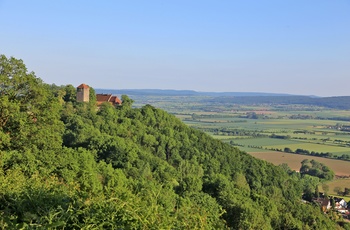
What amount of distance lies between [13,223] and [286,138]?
100639 mm

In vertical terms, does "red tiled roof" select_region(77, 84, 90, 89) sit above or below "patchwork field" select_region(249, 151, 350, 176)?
above

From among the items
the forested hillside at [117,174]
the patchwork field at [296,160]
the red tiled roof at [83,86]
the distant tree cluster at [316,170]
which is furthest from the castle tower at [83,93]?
the distant tree cluster at [316,170]

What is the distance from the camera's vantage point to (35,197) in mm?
5449

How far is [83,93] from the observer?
44688 millimetres

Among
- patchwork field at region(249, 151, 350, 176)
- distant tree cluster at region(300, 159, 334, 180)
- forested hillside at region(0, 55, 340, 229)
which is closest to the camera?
forested hillside at region(0, 55, 340, 229)

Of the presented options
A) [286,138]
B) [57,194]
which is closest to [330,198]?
[57,194]

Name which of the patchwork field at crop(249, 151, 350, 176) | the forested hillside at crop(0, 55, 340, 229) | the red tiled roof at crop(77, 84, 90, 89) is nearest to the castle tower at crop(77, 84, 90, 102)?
the red tiled roof at crop(77, 84, 90, 89)

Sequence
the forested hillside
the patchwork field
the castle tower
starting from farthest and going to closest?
1. the patchwork field
2. the castle tower
3. the forested hillside

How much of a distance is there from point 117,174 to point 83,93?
24.4m

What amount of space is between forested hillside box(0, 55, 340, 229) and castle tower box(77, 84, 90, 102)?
0.87 meters

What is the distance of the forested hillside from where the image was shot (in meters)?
4.73

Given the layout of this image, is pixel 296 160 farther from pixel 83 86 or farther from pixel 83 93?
pixel 83 86

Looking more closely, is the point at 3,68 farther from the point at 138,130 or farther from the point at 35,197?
the point at 138,130

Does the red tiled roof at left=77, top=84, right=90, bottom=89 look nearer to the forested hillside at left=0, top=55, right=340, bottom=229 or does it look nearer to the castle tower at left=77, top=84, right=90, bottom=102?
the castle tower at left=77, top=84, right=90, bottom=102
